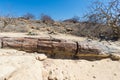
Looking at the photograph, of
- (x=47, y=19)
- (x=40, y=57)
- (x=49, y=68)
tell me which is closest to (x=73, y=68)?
(x=49, y=68)

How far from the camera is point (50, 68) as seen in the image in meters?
4.99

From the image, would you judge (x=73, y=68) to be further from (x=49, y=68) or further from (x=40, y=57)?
(x=40, y=57)

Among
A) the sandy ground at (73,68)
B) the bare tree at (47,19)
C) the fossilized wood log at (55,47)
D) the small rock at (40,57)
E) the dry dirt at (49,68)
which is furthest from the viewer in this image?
the bare tree at (47,19)

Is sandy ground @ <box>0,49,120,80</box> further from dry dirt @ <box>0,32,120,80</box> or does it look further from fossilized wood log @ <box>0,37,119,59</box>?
fossilized wood log @ <box>0,37,119,59</box>

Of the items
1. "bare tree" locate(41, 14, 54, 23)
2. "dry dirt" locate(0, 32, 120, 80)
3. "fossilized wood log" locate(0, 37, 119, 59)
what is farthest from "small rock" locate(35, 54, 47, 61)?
"bare tree" locate(41, 14, 54, 23)

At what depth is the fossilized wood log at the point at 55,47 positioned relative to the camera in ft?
18.1

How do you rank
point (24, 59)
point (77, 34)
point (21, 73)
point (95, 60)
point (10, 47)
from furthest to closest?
point (77, 34), point (95, 60), point (10, 47), point (24, 59), point (21, 73)

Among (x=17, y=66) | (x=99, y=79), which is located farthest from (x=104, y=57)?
(x=17, y=66)

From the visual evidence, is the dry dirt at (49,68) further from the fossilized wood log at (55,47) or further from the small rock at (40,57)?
the fossilized wood log at (55,47)

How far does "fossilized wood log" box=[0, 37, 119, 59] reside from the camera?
5.52m

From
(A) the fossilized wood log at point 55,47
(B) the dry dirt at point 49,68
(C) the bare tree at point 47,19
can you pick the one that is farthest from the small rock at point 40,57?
(C) the bare tree at point 47,19

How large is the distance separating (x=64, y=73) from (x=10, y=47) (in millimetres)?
1421

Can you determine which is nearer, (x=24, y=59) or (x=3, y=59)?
(x=3, y=59)

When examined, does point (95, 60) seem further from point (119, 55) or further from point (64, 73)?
point (64, 73)
